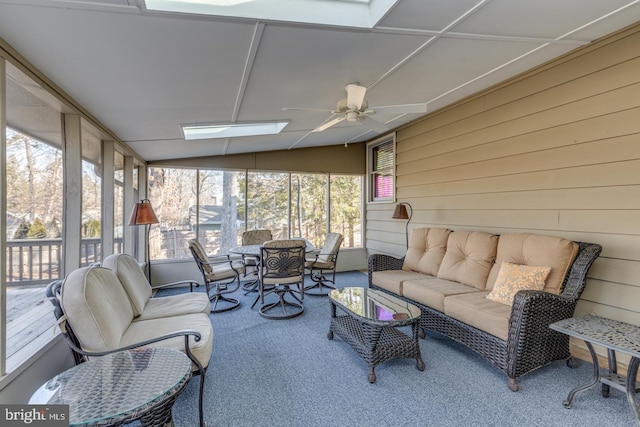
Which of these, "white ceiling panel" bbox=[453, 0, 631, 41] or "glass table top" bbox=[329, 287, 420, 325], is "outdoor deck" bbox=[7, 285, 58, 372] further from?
"white ceiling panel" bbox=[453, 0, 631, 41]

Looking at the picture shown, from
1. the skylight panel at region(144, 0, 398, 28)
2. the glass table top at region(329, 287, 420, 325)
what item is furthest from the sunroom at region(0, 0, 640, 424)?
the glass table top at region(329, 287, 420, 325)

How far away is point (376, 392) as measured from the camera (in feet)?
7.54

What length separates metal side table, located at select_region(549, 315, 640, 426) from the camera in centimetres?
184

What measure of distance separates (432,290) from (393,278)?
0.66 m

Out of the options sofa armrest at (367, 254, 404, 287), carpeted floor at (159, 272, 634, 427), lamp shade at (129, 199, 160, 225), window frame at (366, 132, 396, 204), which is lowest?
carpeted floor at (159, 272, 634, 427)

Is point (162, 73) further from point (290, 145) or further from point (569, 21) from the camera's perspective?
point (290, 145)

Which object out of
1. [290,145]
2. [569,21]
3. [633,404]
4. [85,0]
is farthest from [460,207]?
[85,0]

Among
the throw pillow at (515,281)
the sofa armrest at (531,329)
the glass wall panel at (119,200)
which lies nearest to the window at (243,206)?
the glass wall panel at (119,200)

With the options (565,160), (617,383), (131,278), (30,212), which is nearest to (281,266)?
(131,278)

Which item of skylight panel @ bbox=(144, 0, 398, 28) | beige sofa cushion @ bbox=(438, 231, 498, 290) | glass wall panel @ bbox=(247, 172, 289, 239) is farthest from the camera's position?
glass wall panel @ bbox=(247, 172, 289, 239)

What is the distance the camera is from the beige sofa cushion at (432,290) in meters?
3.12

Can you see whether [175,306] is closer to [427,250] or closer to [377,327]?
[377,327]

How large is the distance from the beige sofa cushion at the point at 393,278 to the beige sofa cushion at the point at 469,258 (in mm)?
358

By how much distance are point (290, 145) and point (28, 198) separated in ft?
13.7
